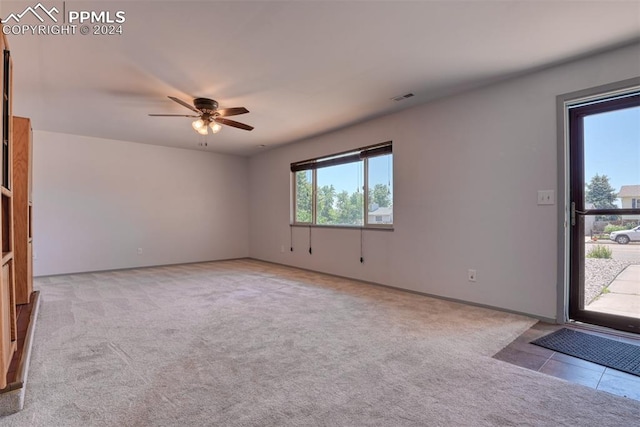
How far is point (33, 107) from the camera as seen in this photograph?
385 cm

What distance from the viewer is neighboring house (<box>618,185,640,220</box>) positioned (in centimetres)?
256

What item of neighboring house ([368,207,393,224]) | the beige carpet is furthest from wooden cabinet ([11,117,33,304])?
neighboring house ([368,207,393,224])

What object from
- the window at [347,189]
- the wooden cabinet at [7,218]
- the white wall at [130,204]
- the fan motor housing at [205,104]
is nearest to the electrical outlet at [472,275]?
the window at [347,189]

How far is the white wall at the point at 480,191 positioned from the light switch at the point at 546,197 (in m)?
0.05

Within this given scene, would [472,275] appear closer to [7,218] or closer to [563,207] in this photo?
[563,207]

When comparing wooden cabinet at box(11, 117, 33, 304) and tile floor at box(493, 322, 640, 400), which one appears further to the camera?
wooden cabinet at box(11, 117, 33, 304)

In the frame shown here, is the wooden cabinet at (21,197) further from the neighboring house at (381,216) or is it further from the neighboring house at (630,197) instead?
the neighboring house at (630,197)

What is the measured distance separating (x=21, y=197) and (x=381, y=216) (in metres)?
3.91

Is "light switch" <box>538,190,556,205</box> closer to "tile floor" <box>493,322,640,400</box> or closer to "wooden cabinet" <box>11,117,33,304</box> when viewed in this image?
"tile floor" <box>493,322,640,400</box>

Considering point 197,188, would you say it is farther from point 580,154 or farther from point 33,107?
point 580,154

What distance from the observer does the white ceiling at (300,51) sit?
209 centimetres

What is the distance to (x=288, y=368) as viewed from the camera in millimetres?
2023

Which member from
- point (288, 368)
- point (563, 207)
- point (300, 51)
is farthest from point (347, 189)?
point (288, 368)

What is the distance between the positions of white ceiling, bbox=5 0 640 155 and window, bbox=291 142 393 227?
33.1 inches
